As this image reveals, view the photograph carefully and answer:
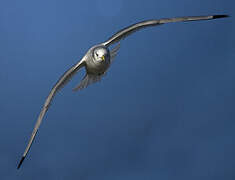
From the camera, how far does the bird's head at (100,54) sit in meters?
11.6

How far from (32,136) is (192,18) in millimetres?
7435

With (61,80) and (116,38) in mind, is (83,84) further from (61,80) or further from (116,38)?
(116,38)

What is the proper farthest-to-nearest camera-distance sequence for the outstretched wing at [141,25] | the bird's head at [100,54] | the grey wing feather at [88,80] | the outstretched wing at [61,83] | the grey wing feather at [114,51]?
the grey wing feather at [114,51] → the grey wing feather at [88,80] → the outstretched wing at [61,83] → the bird's head at [100,54] → the outstretched wing at [141,25]

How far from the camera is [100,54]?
11.6 m

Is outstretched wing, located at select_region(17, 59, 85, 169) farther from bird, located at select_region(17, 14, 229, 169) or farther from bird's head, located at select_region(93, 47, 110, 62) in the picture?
bird's head, located at select_region(93, 47, 110, 62)

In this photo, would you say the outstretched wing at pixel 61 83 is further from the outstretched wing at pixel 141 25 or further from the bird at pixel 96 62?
the outstretched wing at pixel 141 25

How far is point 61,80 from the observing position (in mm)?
12203

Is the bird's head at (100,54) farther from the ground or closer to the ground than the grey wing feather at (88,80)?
farther from the ground

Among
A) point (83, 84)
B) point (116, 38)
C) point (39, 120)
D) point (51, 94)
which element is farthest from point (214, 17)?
point (39, 120)

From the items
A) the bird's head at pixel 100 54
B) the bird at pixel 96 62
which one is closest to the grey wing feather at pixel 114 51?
the bird at pixel 96 62

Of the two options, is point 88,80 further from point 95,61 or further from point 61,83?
point 95,61

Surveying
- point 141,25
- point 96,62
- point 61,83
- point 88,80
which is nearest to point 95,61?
point 96,62

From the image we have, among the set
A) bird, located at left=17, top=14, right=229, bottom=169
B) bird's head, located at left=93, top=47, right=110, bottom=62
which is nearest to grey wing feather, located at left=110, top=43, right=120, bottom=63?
bird, located at left=17, top=14, right=229, bottom=169

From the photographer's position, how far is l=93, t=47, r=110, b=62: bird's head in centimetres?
1156
